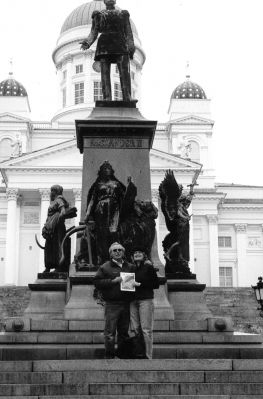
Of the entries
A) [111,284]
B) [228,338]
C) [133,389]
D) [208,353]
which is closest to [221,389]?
[133,389]

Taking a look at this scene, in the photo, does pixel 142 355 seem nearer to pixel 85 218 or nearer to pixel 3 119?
pixel 85 218

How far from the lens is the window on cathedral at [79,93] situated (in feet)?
252

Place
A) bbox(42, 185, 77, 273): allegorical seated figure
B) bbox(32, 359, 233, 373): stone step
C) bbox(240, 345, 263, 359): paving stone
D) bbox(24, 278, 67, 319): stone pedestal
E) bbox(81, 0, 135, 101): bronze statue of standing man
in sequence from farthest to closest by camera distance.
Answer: bbox(81, 0, 135, 101): bronze statue of standing man → bbox(42, 185, 77, 273): allegorical seated figure → bbox(24, 278, 67, 319): stone pedestal → bbox(240, 345, 263, 359): paving stone → bbox(32, 359, 233, 373): stone step

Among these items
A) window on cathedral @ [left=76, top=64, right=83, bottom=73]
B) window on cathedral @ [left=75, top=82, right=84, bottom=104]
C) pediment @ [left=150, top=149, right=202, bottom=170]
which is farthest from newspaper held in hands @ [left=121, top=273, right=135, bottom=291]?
window on cathedral @ [left=76, top=64, right=83, bottom=73]

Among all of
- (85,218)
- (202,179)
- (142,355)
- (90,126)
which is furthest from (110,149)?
(202,179)

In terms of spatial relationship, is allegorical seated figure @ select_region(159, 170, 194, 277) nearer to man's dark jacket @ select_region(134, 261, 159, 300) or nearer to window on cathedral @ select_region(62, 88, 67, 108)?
man's dark jacket @ select_region(134, 261, 159, 300)

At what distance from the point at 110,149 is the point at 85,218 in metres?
1.49

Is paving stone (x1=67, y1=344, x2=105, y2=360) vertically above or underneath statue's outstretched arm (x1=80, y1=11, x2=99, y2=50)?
underneath

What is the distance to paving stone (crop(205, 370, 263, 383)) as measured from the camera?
27.0 ft

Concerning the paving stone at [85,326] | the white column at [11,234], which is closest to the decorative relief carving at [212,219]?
the white column at [11,234]

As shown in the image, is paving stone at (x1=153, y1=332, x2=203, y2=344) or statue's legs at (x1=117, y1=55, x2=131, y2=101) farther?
statue's legs at (x1=117, y1=55, x2=131, y2=101)

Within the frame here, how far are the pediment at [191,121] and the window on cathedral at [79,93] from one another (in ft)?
37.7

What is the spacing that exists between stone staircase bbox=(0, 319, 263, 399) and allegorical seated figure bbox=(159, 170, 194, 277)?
3.12 metres

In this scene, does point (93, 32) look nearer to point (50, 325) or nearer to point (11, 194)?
point (50, 325)
